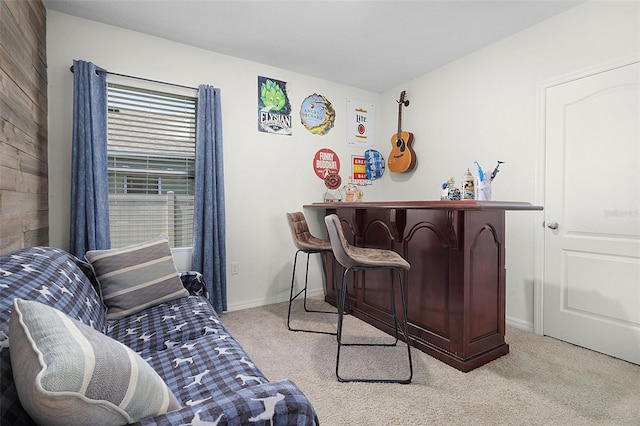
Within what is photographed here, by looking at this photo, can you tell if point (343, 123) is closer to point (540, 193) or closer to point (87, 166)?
point (540, 193)

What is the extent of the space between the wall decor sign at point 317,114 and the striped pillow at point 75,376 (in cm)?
298

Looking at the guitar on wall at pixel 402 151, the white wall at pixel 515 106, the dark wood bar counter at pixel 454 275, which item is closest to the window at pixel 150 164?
the dark wood bar counter at pixel 454 275

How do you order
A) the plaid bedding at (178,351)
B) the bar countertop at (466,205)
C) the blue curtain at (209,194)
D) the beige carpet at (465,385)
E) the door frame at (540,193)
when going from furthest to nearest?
the blue curtain at (209,194), the door frame at (540,193), the bar countertop at (466,205), the beige carpet at (465,385), the plaid bedding at (178,351)

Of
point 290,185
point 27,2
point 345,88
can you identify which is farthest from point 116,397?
point 345,88

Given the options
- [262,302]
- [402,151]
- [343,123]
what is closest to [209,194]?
[262,302]

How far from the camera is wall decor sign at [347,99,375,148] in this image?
3773mm

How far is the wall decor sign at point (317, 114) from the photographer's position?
343cm

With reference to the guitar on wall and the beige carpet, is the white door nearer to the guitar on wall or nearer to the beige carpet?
the beige carpet

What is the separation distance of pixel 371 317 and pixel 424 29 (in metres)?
2.42

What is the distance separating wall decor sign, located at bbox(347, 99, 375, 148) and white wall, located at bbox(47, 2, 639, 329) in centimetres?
10

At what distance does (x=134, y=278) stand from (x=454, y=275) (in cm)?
190

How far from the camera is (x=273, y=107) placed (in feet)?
10.6

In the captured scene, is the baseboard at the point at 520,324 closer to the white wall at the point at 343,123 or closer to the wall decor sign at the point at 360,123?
the white wall at the point at 343,123

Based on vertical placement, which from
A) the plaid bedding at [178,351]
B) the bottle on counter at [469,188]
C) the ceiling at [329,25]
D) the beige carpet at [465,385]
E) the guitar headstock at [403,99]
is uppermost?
the ceiling at [329,25]
